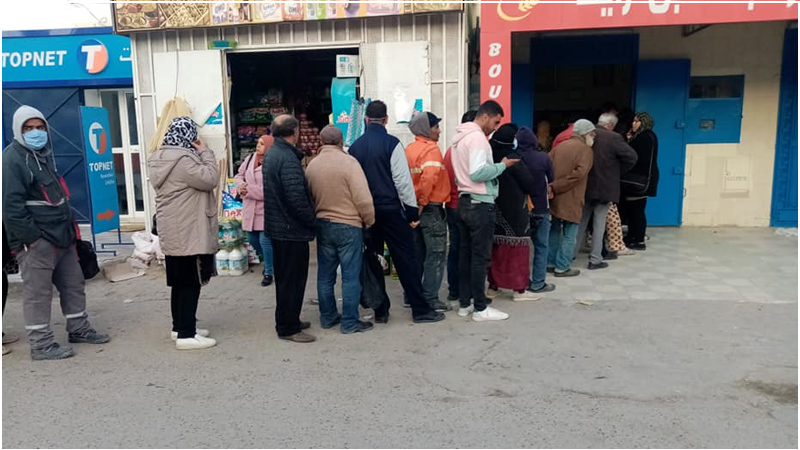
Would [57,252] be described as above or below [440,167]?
below

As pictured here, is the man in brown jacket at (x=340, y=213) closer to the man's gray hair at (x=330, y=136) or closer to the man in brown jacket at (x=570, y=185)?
the man's gray hair at (x=330, y=136)

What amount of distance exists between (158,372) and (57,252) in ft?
4.14

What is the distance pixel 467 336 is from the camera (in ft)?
16.1

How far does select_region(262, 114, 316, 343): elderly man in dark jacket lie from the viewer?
461cm

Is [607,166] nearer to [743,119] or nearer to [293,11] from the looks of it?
[743,119]

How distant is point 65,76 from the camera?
10000 millimetres

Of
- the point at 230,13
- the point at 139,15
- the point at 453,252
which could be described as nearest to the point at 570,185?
the point at 453,252

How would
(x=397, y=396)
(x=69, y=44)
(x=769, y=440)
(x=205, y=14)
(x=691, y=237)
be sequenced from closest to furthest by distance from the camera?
(x=769, y=440), (x=397, y=396), (x=205, y=14), (x=691, y=237), (x=69, y=44)

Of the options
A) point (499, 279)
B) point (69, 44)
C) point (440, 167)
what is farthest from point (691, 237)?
point (69, 44)

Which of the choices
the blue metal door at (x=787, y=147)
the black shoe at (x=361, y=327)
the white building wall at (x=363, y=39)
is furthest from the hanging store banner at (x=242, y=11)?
the blue metal door at (x=787, y=147)

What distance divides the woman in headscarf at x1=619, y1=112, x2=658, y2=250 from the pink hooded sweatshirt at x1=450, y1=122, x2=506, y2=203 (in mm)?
3118

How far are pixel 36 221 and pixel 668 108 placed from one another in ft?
26.1

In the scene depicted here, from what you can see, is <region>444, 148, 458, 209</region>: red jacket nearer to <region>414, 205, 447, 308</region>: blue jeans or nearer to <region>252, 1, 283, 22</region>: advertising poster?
<region>414, 205, 447, 308</region>: blue jeans

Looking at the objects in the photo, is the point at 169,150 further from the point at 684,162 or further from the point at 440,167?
the point at 684,162
